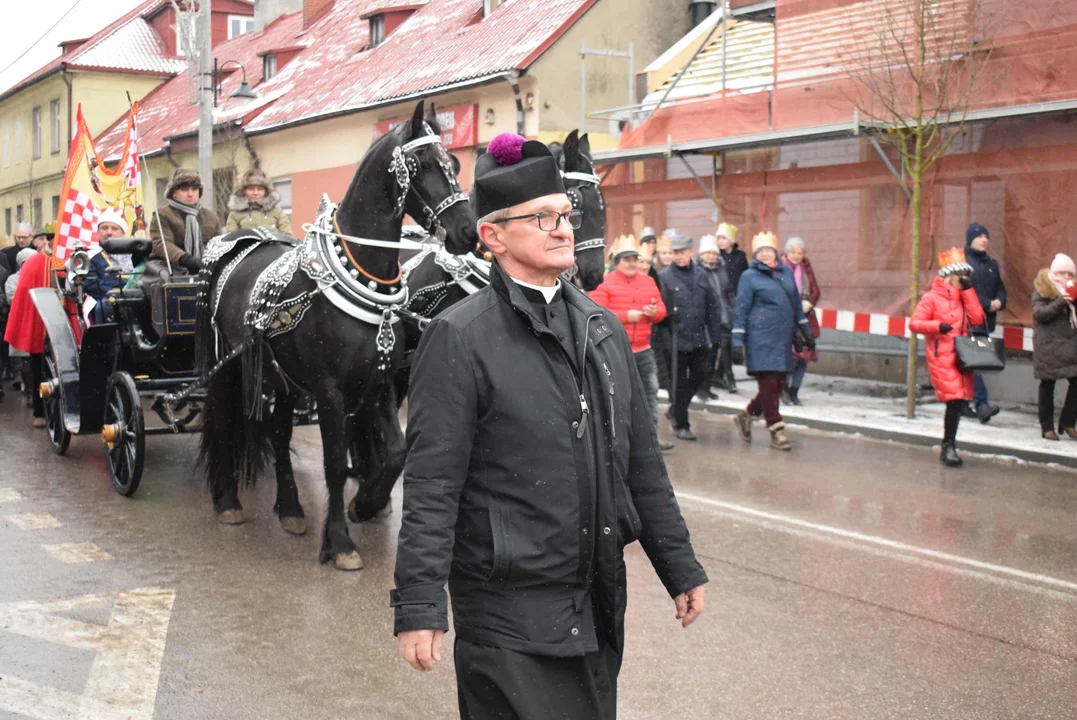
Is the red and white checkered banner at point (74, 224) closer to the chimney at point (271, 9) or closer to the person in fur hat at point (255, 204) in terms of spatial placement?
the person in fur hat at point (255, 204)

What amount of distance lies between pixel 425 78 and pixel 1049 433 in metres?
15.9

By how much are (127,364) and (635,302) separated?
394 cm

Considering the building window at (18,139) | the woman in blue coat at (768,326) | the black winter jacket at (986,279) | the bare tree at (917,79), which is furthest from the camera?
the building window at (18,139)

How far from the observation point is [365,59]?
95.2ft

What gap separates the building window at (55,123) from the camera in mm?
43531

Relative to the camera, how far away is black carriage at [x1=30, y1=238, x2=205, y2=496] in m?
8.30

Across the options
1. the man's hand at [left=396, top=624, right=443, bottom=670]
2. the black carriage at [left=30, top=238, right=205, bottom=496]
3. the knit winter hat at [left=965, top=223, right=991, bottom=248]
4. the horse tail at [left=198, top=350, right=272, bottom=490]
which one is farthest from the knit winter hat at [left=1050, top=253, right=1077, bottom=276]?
the man's hand at [left=396, top=624, right=443, bottom=670]

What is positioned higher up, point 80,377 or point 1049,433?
point 80,377

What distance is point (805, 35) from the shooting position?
51.0ft

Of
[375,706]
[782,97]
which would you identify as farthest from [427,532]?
[782,97]

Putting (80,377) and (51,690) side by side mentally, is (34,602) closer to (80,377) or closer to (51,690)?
(51,690)

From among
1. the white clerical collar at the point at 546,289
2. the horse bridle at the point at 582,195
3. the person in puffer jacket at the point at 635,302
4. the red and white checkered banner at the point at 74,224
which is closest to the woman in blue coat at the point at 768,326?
the person in puffer jacket at the point at 635,302

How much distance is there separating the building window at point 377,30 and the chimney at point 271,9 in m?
10.7

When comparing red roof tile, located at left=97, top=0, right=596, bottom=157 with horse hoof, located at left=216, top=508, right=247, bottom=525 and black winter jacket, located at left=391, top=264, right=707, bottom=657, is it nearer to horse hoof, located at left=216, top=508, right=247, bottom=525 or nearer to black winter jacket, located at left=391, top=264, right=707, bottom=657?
horse hoof, located at left=216, top=508, right=247, bottom=525
